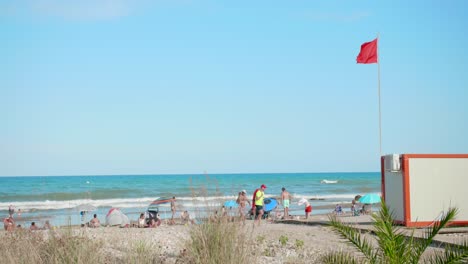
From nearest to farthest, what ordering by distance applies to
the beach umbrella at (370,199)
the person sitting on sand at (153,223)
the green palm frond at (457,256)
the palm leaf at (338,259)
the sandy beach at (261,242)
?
the green palm frond at (457,256) → the palm leaf at (338,259) → the sandy beach at (261,242) → the person sitting on sand at (153,223) → the beach umbrella at (370,199)

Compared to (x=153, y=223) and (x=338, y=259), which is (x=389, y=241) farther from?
(x=153, y=223)

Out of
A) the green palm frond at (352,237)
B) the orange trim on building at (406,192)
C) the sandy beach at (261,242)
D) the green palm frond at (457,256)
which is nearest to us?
the green palm frond at (457,256)

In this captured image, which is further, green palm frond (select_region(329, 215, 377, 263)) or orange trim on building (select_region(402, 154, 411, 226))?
orange trim on building (select_region(402, 154, 411, 226))

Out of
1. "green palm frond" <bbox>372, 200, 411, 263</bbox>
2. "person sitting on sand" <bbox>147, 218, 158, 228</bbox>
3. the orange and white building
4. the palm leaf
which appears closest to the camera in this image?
"green palm frond" <bbox>372, 200, 411, 263</bbox>

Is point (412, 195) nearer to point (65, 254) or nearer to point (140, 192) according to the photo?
point (65, 254)

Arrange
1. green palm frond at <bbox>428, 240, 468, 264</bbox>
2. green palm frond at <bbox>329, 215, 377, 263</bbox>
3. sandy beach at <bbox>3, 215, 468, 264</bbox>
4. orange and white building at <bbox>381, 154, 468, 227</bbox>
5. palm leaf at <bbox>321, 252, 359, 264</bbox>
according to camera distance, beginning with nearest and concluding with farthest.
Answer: green palm frond at <bbox>428, 240, 468, 264</bbox> < palm leaf at <bbox>321, 252, 359, 264</bbox> < green palm frond at <bbox>329, 215, 377, 263</bbox> < sandy beach at <bbox>3, 215, 468, 264</bbox> < orange and white building at <bbox>381, 154, 468, 227</bbox>

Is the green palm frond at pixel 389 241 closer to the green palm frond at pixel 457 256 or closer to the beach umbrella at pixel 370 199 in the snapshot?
the green palm frond at pixel 457 256

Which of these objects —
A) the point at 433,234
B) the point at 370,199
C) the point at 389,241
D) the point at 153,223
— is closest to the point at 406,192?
the point at 153,223

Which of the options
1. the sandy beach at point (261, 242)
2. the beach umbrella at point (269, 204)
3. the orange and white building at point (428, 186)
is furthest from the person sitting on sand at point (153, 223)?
the orange and white building at point (428, 186)

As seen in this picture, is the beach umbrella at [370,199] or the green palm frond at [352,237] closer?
the green palm frond at [352,237]

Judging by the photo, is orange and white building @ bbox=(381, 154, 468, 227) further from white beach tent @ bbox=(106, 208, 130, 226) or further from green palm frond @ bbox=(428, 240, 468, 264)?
white beach tent @ bbox=(106, 208, 130, 226)

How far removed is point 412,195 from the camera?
16281 millimetres

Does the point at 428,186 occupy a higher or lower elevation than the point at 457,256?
higher

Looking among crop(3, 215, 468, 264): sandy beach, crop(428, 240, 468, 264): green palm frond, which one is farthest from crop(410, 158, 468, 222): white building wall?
crop(428, 240, 468, 264): green palm frond
